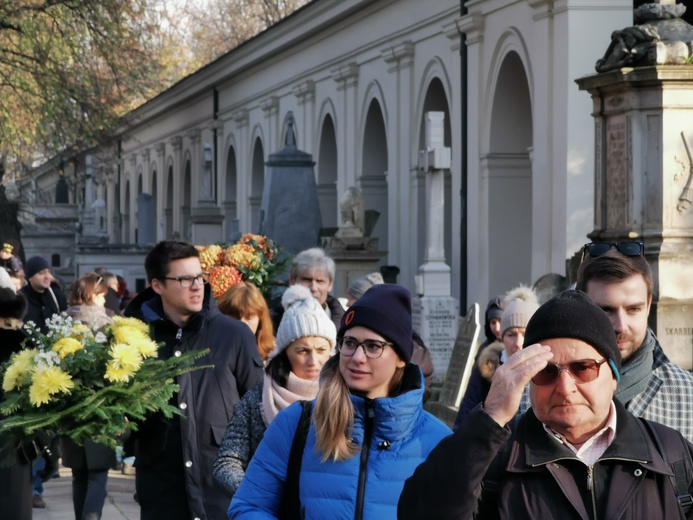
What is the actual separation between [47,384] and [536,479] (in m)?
3.80

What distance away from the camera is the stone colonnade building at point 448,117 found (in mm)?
20781

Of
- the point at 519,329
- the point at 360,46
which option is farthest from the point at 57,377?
the point at 360,46

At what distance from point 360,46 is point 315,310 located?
26.9m

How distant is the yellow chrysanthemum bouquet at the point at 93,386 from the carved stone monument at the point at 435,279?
12.7m

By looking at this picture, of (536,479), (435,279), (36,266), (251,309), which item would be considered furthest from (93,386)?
(435,279)

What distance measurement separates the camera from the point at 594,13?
20516mm

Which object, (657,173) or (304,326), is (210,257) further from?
(304,326)

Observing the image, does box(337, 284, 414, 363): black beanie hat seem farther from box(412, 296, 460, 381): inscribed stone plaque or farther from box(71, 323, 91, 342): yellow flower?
box(412, 296, 460, 381): inscribed stone plaque

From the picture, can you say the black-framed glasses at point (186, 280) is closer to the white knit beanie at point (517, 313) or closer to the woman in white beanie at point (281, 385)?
the woman in white beanie at point (281, 385)

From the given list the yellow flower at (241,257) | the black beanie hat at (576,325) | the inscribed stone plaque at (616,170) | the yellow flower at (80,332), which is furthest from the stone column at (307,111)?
the black beanie hat at (576,325)

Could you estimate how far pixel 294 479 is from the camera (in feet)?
14.1

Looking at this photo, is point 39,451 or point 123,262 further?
point 123,262

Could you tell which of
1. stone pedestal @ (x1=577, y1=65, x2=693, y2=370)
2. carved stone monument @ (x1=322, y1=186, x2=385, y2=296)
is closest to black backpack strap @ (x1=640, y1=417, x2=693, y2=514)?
stone pedestal @ (x1=577, y1=65, x2=693, y2=370)

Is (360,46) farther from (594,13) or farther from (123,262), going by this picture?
(123,262)
